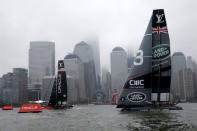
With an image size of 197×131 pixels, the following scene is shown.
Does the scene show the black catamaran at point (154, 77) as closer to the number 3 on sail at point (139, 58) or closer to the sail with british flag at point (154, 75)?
the sail with british flag at point (154, 75)

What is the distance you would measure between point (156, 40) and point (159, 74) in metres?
5.96

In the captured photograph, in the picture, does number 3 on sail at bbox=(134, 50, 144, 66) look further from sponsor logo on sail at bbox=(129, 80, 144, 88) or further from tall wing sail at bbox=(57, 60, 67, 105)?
tall wing sail at bbox=(57, 60, 67, 105)

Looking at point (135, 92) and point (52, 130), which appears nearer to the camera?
point (52, 130)

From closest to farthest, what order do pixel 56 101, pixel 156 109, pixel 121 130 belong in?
1. pixel 121 130
2. pixel 156 109
3. pixel 56 101

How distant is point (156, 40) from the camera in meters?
42.9

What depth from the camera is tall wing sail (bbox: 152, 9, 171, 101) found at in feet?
140

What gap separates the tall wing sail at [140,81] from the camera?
4272 cm

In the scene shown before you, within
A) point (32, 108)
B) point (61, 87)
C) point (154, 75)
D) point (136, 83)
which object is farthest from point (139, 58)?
point (61, 87)

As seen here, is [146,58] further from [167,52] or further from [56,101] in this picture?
[56,101]

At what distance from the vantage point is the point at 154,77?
1690 inches

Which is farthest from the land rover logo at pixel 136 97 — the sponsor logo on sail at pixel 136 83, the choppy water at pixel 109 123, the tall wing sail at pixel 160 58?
the choppy water at pixel 109 123

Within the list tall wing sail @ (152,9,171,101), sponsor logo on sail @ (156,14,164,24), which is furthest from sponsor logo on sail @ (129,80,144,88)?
sponsor logo on sail @ (156,14,164,24)

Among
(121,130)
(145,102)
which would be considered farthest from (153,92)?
(121,130)

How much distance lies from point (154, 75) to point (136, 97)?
4.99m
